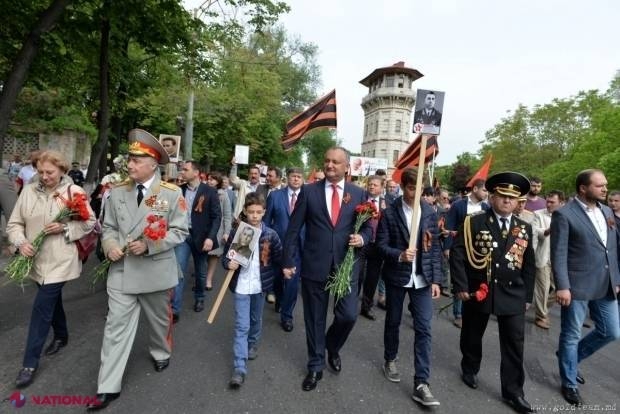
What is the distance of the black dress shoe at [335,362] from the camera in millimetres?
3857

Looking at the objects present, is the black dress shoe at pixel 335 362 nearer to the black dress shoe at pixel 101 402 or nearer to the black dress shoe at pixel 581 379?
the black dress shoe at pixel 101 402

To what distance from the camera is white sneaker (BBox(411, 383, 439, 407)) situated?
10.7 feet

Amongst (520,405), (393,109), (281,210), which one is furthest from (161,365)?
(393,109)

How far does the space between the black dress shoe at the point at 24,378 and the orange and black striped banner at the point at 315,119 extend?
5353 millimetres

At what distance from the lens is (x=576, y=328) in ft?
12.1

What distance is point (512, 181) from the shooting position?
3420 millimetres

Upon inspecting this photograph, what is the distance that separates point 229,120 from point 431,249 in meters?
18.5

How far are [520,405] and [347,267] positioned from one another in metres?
1.94

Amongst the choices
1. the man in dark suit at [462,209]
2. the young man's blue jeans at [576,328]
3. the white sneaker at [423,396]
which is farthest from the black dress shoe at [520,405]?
the man in dark suit at [462,209]

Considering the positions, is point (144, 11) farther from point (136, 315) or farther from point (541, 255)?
point (541, 255)

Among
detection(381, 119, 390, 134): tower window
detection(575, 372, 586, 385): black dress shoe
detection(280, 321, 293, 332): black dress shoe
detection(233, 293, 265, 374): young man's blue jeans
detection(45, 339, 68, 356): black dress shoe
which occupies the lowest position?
detection(45, 339, 68, 356): black dress shoe

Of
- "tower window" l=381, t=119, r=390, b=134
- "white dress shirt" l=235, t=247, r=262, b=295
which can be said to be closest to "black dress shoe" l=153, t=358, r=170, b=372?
"white dress shirt" l=235, t=247, r=262, b=295

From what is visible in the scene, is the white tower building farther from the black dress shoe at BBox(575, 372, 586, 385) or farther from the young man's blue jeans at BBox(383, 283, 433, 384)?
the young man's blue jeans at BBox(383, 283, 433, 384)

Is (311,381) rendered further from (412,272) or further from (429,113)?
(429,113)
